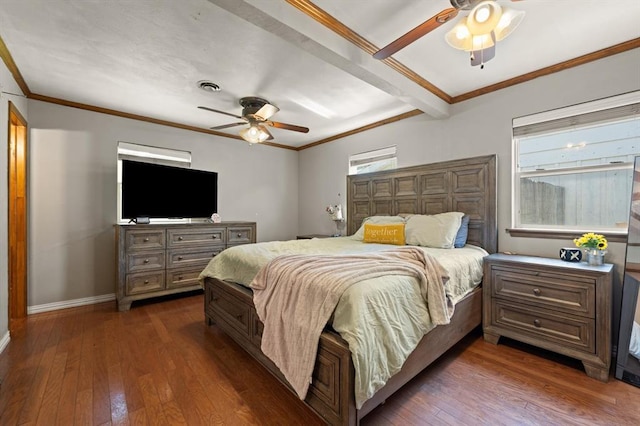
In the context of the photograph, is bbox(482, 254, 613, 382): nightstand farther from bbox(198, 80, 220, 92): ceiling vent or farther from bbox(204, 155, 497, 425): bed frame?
bbox(198, 80, 220, 92): ceiling vent

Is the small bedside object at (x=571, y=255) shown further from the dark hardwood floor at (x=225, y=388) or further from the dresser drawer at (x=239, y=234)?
the dresser drawer at (x=239, y=234)

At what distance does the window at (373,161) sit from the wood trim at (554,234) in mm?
1724

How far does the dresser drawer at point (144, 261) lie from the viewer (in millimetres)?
3256

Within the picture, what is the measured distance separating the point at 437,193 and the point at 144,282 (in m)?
3.83

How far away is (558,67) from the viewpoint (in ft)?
8.20

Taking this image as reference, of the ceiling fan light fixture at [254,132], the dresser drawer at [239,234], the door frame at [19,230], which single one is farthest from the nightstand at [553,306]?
the door frame at [19,230]

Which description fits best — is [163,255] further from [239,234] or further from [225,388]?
[225,388]

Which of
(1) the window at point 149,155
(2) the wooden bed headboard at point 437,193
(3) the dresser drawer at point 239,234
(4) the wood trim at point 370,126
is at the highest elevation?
(4) the wood trim at point 370,126

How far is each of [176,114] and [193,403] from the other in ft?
11.5

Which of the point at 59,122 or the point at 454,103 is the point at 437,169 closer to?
the point at 454,103

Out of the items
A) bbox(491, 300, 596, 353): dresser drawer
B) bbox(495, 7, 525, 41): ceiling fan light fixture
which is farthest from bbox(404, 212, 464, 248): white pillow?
bbox(495, 7, 525, 41): ceiling fan light fixture

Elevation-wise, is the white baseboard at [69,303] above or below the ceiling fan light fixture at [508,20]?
below

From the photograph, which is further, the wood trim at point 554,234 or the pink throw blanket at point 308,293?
→ the wood trim at point 554,234

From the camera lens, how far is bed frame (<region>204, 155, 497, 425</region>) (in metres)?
1.38
